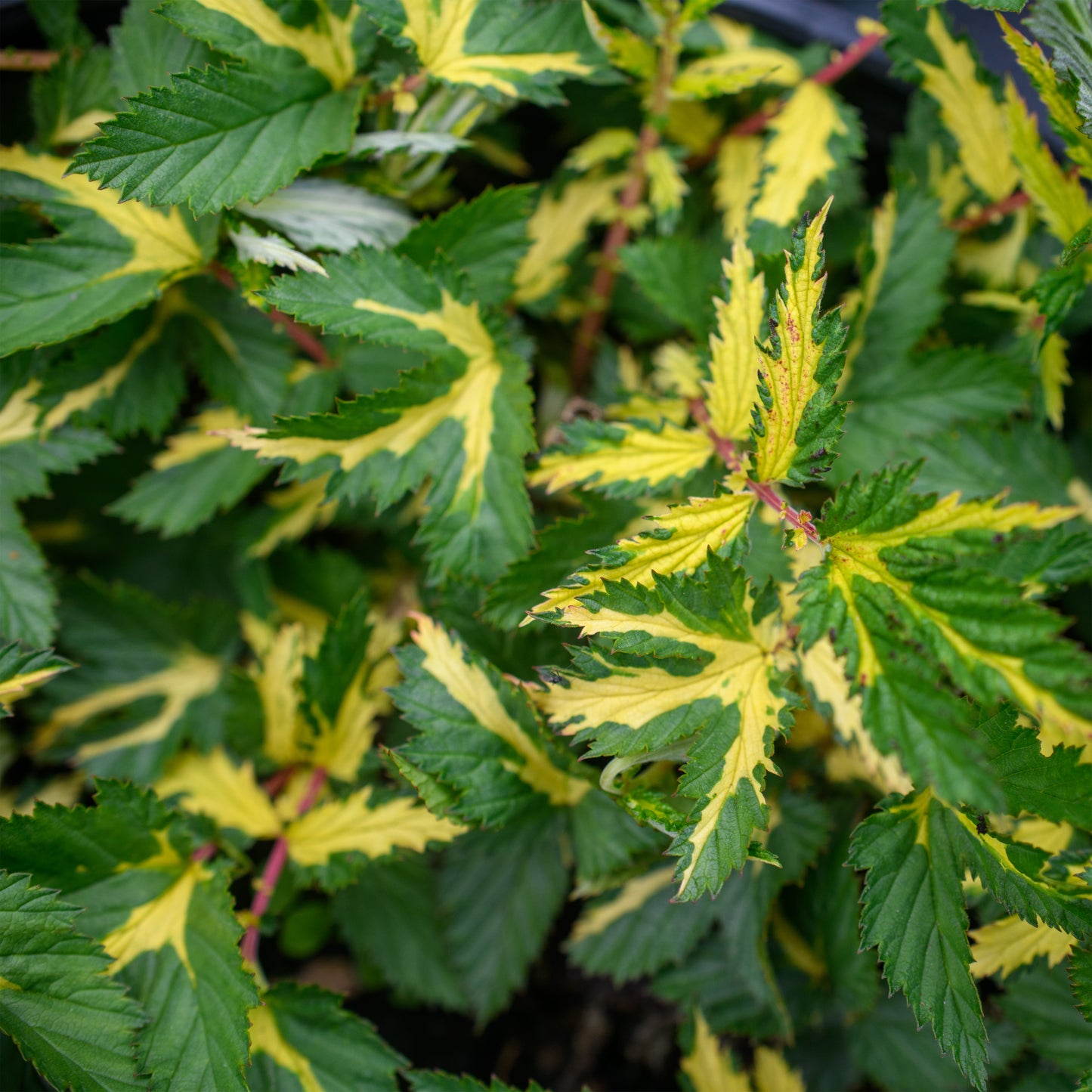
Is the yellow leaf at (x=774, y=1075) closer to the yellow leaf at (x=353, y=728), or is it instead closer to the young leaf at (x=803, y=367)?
the yellow leaf at (x=353, y=728)

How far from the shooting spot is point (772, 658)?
73 cm

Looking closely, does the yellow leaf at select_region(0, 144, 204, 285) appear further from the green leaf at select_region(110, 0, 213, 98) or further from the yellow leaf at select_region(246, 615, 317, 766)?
the yellow leaf at select_region(246, 615, 317, 766)

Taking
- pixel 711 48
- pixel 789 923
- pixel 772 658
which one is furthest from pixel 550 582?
pixel 711 48

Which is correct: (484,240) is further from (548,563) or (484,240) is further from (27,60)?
(27,60)

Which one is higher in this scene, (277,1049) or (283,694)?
(283,694)

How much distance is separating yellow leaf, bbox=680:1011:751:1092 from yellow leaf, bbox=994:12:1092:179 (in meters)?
1.02

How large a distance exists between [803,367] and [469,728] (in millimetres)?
465

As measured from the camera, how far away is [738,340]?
82 cm

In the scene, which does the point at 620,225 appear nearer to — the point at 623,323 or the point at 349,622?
the point at 623,323

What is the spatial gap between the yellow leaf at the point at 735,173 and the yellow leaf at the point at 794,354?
479mm

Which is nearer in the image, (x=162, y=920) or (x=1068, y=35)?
(x=1068, y=35)

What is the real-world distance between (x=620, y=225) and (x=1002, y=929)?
96 centimetres

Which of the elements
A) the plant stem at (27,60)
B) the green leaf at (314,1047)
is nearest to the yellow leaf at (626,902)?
the green leaf at (314,1047)

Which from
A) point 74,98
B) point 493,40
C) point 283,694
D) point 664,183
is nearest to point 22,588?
point 283,694
